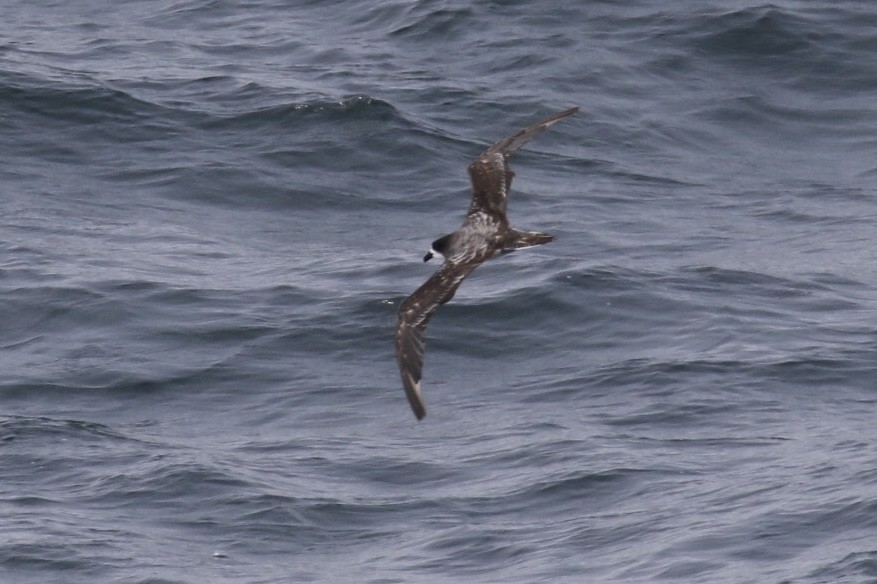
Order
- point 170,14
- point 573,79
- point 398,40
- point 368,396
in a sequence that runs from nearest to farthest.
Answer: point 368,396 < point 573,79 < point 398,40 < point 170,14

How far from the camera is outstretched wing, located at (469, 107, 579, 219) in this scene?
10984mm

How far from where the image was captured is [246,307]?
47.8ft

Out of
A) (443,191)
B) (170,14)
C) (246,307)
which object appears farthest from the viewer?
(170,14)

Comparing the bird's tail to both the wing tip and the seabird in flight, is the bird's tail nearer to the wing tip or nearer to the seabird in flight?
the seabird in flight

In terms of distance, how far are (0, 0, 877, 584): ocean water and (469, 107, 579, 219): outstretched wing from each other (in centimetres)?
197

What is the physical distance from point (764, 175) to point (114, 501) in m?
7.96

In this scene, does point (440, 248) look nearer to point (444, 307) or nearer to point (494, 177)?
point (494, 177)

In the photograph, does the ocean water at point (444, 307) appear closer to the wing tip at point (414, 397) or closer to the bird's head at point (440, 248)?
the wing tip at point (414, 397)

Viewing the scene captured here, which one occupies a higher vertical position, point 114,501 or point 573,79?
point 573,79

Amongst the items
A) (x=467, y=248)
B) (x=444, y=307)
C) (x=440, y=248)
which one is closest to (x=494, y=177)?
(x=440, y=248)

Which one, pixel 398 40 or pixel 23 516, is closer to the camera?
pixel 23 516

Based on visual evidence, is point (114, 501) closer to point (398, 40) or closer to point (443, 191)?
point (443, 191)

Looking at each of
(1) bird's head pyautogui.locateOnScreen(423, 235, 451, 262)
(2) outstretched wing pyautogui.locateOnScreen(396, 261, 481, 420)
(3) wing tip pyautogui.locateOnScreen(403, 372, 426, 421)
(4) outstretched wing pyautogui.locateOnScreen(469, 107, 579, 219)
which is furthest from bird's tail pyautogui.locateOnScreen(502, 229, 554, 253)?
(3) wing tip pyautogui.locateOnScreen(403, 372, 426, 421)

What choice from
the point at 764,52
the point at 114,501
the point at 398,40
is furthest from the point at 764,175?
the point at 114,501
